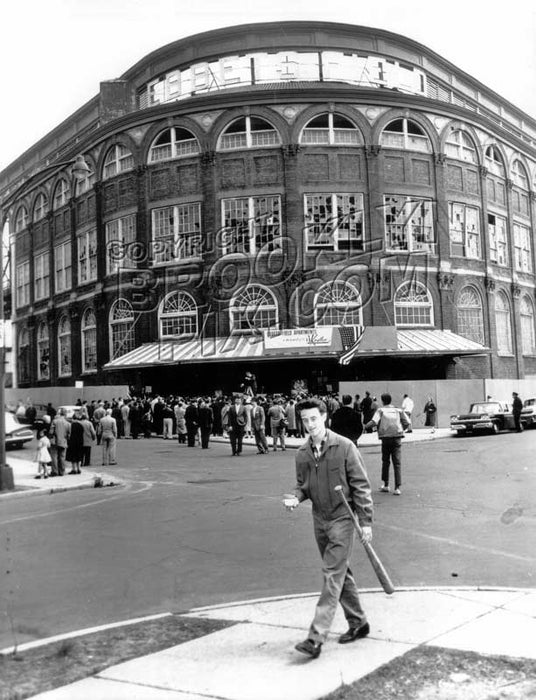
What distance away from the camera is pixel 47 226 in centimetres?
5188

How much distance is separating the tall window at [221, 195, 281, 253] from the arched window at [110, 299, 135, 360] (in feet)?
22.1

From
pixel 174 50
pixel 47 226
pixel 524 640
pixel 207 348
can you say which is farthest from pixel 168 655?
pixel 47 226

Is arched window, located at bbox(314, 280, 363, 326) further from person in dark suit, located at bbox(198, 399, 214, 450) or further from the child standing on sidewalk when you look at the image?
the child standing on sidewalk

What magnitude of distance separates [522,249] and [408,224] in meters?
10.7

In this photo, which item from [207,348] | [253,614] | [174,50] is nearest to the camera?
[253,614]

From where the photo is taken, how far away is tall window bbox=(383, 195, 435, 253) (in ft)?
131

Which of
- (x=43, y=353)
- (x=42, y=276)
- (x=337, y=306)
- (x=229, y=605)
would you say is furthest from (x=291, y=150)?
(x=229, y=605)

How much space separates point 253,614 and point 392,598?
4.04ft

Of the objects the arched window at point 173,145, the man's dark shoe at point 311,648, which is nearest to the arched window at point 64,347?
the arched window at point 173,145

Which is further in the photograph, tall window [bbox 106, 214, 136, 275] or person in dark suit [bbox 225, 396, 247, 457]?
tall window [bbox 106, 214, 136, 275]

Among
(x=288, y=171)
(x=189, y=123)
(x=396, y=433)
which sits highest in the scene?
(x=189, y=123)

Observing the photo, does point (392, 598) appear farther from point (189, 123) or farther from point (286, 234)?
point (189, 123)

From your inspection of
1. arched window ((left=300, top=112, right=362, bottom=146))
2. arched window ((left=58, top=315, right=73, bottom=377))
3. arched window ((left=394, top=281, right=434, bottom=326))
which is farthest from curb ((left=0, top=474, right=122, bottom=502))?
arched window ((left=58, top=315, right=73, bottom=377))

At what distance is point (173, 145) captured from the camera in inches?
1624
